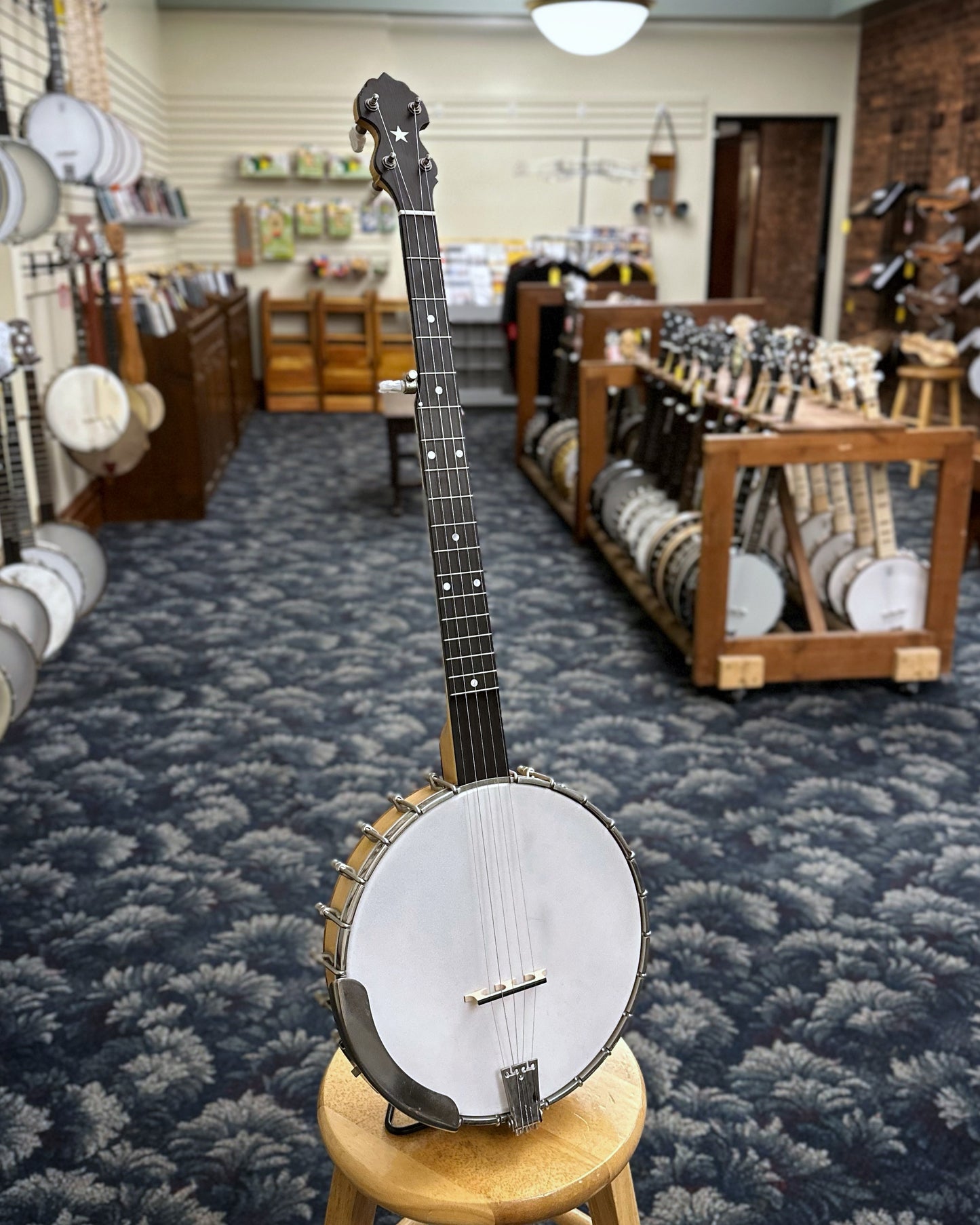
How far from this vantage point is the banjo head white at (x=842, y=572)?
4.12 meters

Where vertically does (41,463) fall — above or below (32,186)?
below

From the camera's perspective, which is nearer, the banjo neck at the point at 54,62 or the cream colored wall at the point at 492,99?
the banjo neck at the point at 54,62

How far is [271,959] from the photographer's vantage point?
100 inches

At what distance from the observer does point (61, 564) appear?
4.35 m

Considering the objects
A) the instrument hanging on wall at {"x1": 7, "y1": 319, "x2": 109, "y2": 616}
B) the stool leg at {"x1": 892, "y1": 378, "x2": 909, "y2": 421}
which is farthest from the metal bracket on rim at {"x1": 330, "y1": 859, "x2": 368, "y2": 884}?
the stool leg at {"x1": 892, "y1": 378, "x2": 909, "y2": 421}

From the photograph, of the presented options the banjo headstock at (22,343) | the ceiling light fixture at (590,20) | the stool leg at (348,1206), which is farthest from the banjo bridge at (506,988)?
the ceiling light fixture at (590,20)

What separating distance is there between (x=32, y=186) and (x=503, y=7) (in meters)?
6.72

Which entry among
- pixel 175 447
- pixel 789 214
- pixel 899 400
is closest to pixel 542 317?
pixel 899 400

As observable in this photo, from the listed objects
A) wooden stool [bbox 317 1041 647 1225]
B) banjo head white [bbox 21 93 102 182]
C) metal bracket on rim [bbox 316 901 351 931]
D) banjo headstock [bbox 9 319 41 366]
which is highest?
banjo head white [bbox 21 93 102 182]

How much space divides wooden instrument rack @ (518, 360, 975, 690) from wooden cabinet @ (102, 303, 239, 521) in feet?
11.1

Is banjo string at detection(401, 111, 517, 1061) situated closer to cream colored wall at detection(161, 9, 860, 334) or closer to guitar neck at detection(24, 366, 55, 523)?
guitar neck at detection(24, 366, 55, 523)

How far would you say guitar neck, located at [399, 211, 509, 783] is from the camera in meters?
1.27

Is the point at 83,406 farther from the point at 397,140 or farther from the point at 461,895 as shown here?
the point at 461,895

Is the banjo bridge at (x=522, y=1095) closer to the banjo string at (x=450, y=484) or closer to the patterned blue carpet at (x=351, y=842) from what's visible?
the banjo string at (x=450, y=484)
